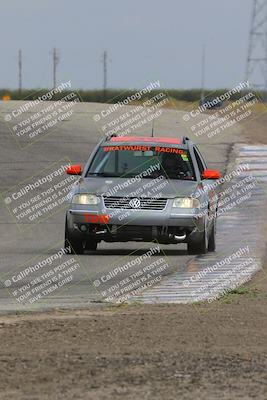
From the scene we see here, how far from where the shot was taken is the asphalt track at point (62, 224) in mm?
13571

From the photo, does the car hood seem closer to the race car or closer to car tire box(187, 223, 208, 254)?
the race car

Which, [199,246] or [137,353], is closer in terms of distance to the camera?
[137,353]

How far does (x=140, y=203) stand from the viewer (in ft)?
56.7

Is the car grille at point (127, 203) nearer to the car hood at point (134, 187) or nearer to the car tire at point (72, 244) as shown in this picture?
the car hood at point (134, 187)

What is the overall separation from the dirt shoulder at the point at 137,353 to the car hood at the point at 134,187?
5591mm

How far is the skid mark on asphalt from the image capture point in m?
13.2

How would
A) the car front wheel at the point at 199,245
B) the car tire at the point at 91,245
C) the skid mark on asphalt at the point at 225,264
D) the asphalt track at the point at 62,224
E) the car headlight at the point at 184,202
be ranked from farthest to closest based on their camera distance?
the car tire at the point at 91,245 → the car front wheel at the point at 199,245 → the car headlight at the point at 184,202 → the asphalt track at the point at 62,224 → the skid mark on asphalt at the point at 225,264

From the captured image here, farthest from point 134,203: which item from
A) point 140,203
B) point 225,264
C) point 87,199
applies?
point 225,264

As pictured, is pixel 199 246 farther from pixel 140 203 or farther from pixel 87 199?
pixel 87 199

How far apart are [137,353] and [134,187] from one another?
8.84m

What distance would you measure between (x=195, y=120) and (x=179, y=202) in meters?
39.1

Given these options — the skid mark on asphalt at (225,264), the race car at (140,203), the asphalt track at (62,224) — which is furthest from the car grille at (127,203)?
the skid mark on asphalt at (225,264)

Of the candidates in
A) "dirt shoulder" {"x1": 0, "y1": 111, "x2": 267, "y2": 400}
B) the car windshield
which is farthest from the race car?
"dirt shoulder" {"x1": 0, "y1": 111, "x2": 267, "y2": 400}

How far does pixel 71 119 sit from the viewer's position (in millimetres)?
54344
